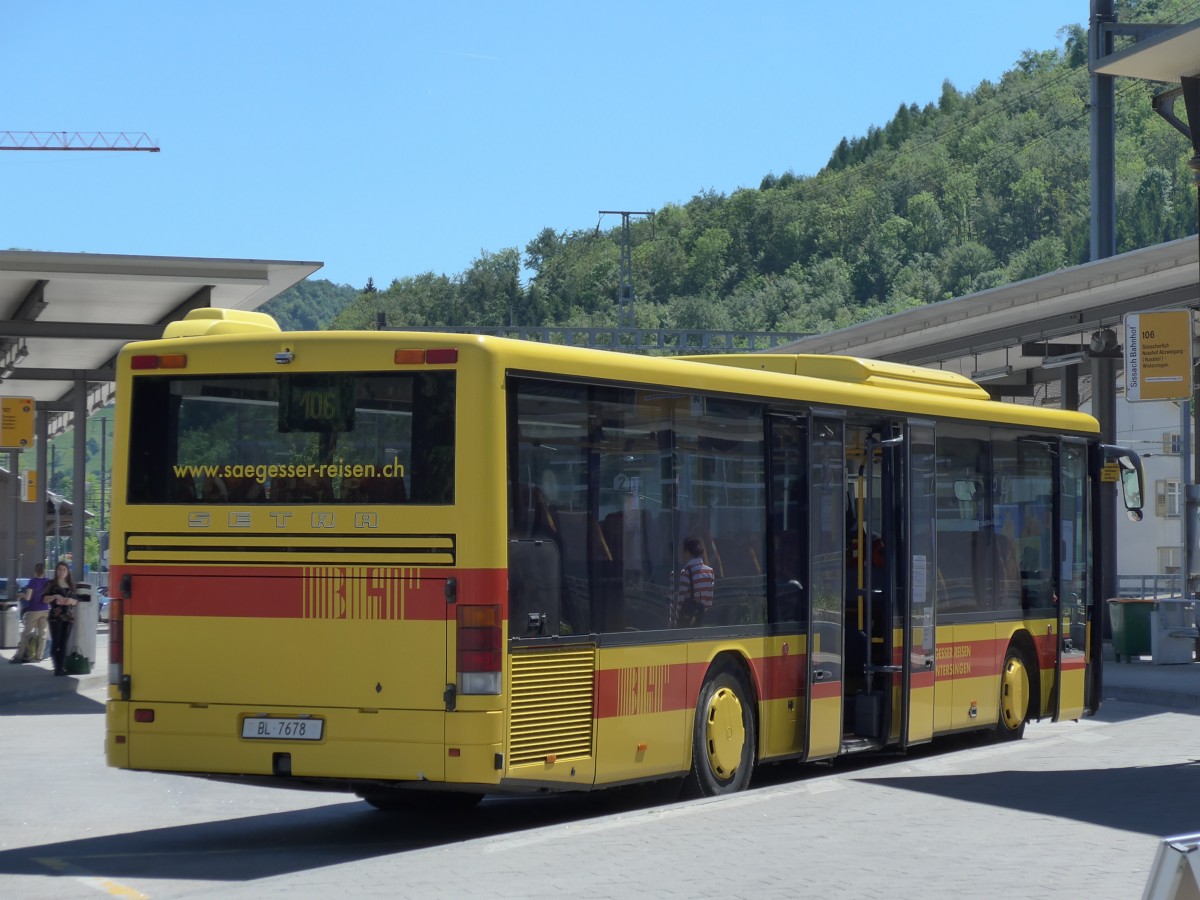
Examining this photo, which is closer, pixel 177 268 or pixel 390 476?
pixel 390 476

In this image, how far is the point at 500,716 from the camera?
952 centimetres

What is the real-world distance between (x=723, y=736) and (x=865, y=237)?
167237 mm

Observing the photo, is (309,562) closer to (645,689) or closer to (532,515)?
(532,515)

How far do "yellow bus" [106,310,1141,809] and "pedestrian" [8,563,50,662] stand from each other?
648 inches

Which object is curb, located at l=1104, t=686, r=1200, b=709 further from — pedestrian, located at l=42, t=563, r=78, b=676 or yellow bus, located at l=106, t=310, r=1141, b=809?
pedestrian, located at l=42, t=563, r=78, b=676

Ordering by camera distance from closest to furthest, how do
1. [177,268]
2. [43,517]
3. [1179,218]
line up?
[177,268], [43,517], [1179,218]

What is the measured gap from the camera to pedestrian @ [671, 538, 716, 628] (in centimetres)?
1127

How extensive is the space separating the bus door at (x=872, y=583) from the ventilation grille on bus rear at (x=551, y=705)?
3880 mm

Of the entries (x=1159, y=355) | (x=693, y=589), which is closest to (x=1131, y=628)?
(x=1159, y=355)

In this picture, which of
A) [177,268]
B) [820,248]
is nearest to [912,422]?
[177,268]

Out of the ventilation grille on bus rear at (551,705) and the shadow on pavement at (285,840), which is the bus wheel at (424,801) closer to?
the shadow on pavement at (285,840)

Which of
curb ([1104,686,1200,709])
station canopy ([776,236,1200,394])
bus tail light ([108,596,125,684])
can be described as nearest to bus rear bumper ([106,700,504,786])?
bus tail light ([108,596,125,684])

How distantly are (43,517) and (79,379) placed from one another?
563 cm

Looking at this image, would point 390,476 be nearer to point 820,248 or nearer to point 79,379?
point 79,379
